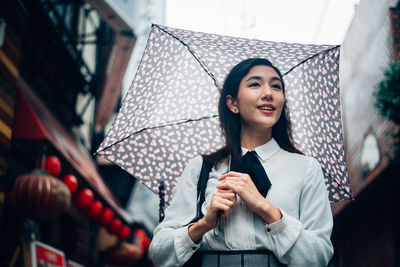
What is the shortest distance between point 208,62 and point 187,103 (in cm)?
31

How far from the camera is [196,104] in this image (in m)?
3.43

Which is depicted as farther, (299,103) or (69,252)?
(69,252)

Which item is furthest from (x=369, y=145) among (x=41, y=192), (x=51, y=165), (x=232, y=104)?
(x=232, y=104)

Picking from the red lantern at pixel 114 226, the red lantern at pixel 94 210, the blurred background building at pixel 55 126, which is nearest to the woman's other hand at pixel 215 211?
the blurred background building at pixel 55 126

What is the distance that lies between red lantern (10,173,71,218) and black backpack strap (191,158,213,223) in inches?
153

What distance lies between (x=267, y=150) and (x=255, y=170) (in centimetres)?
23

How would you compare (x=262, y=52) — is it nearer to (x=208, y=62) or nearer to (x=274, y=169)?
(x=208, y=62)

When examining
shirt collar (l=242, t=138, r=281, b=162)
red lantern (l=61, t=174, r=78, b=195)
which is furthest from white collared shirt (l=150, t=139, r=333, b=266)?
red lantern (l=61, t=174, r=78, b=195)

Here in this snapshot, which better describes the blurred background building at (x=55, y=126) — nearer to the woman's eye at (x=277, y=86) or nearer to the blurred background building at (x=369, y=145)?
A: the woman's eye at (x=277, y=86)

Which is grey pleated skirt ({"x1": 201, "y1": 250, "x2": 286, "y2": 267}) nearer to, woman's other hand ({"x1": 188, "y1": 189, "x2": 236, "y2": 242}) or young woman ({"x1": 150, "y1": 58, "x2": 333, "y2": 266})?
young woman ({"x1": 150, "y1": 58, "x2": 333, "y2": 266})

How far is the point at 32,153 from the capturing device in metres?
7.68

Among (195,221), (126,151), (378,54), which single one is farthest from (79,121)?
(195,221)

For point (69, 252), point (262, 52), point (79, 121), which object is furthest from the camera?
point (79, 121)

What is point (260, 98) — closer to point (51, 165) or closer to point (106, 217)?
point (51, 165)
